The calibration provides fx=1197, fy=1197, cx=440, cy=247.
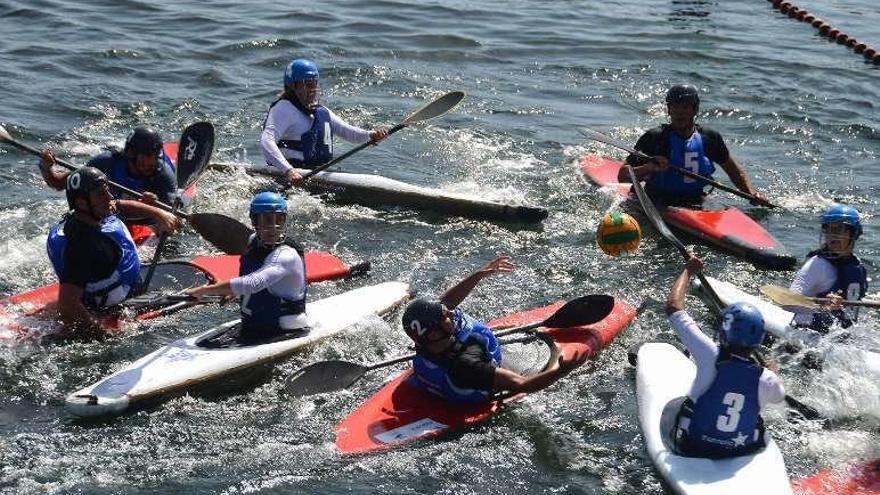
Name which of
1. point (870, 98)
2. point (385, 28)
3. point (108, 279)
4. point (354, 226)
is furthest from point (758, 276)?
point (385, 28)

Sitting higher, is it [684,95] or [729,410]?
[684,95]

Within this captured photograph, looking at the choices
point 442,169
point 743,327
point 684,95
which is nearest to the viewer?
point 743,327

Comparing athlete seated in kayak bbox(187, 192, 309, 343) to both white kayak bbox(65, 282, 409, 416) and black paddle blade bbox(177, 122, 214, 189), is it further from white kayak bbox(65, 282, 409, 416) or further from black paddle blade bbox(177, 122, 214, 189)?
black paddle blade bbox(177, 122, 214, 189)

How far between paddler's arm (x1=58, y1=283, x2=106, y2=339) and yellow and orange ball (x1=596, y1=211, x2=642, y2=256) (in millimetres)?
3944

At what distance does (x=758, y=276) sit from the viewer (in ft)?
35.4

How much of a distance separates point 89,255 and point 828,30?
1571cm

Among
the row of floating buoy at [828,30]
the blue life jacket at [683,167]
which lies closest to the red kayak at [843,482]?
the blue life jacket at [683,167]

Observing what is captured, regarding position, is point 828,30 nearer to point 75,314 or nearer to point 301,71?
point 301,71

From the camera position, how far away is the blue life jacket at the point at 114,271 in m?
8.66

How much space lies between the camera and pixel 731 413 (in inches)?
271

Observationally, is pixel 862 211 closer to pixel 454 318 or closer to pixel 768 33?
pixel 454 318

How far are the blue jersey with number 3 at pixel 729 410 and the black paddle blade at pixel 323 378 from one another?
2.32 m

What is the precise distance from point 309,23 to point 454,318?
42.9 ft

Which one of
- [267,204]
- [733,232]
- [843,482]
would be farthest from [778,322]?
[267,204]
